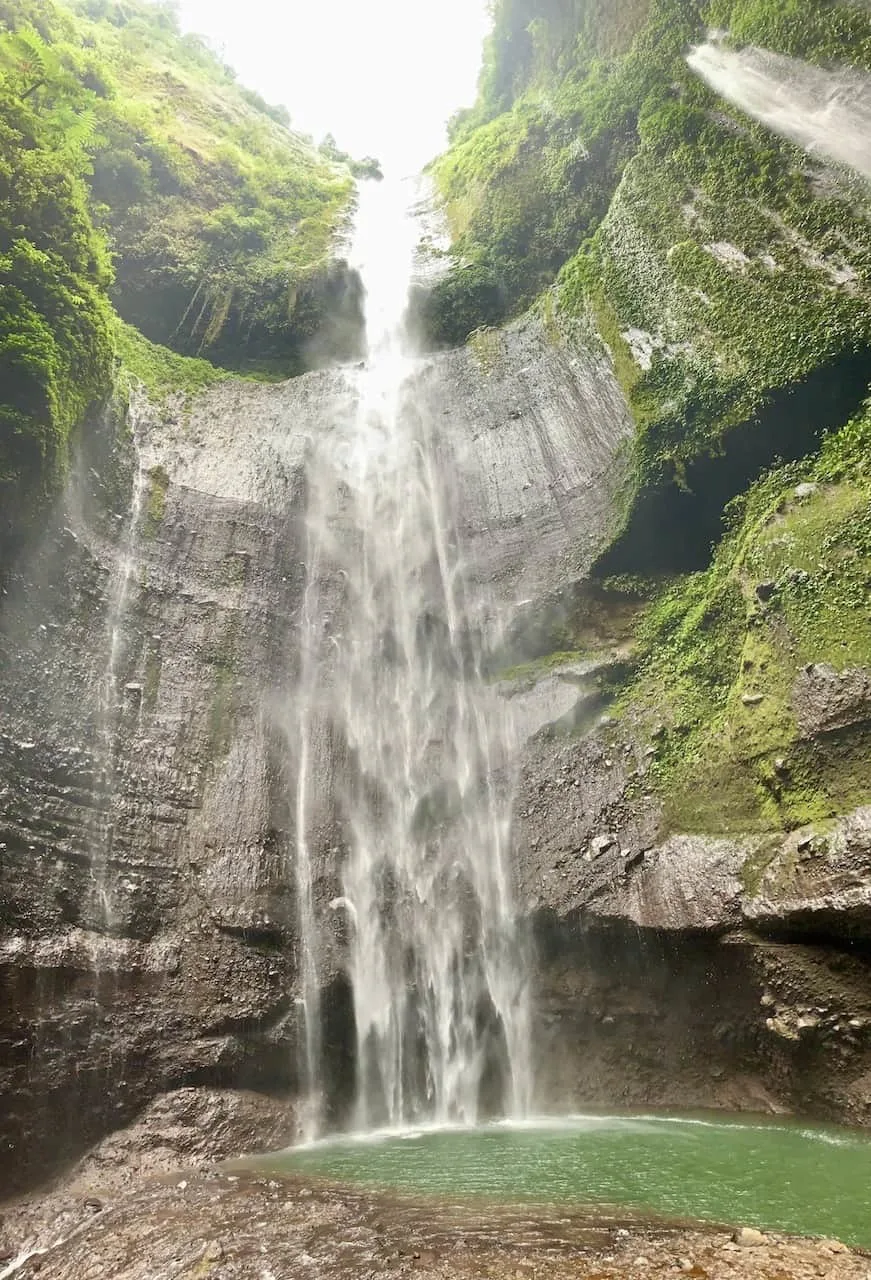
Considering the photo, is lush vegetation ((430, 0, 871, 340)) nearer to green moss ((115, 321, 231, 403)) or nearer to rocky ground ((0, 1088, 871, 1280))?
green moss ((115, 321, 231, 403))

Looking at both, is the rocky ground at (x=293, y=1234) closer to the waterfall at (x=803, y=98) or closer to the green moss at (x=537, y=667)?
the green moss at (x=537, y=667)

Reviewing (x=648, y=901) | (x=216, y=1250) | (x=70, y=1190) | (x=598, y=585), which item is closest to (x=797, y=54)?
(x=598, y=585)

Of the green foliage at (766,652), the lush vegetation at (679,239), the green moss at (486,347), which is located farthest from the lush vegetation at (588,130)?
the green foliage at (766,652)

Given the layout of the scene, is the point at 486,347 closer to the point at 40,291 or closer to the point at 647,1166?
the point at 40,291

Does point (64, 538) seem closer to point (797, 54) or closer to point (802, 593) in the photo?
point (802, 593)

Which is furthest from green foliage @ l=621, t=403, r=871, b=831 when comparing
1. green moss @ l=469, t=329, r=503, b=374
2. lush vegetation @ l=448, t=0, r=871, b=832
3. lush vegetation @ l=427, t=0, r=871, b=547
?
green moss @ l=469, t=329, r=503, b=374
